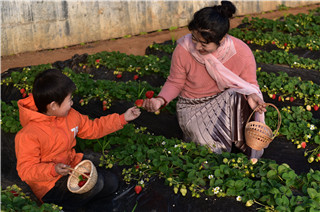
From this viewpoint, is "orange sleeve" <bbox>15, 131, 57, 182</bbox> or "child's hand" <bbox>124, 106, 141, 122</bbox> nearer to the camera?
"orange sleeve" <bbox>15, 131, 57, 182</bbox>

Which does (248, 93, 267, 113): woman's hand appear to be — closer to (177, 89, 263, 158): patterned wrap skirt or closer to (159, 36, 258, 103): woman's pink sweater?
(177, 89, 263, 158): patterned wrap skirt

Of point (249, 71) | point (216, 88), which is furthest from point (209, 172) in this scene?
point (249, 71)

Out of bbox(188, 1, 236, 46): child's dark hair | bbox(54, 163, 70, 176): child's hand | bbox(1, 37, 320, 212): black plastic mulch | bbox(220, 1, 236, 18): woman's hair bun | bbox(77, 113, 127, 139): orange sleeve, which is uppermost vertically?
bbox(220, 1, 236, 18): woman's hair bun

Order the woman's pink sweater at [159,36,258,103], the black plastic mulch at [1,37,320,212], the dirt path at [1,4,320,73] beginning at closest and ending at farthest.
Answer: the black plastic mulch at [1,37,320,212] → the woman's pink sweater at [159,36,258,103] → the dirt path at [1,4,320,73]

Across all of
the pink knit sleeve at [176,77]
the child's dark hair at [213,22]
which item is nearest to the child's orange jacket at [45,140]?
the pink knit sleeve at [176,77]

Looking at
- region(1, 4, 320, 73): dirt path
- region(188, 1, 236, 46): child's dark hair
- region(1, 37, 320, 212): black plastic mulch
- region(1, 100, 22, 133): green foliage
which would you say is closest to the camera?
region(1, 37, 320, 212): black plastic mulch

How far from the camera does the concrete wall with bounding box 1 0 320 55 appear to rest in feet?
25.2

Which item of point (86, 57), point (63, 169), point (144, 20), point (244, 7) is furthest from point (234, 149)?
point (244, 7)

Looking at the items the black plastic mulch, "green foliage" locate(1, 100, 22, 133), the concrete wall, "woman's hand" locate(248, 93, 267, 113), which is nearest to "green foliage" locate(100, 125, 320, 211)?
the black plastic mulch

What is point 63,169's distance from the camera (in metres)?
2.76

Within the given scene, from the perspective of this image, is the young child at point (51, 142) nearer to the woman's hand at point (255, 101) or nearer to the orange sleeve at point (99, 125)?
the orange sleeve at point (99, 125)

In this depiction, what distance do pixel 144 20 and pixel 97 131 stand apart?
20.8ft

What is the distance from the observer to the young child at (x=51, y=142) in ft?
9.27

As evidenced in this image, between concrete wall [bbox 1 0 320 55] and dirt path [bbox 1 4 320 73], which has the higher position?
concrete wall [bbox 1 0 320 55]
